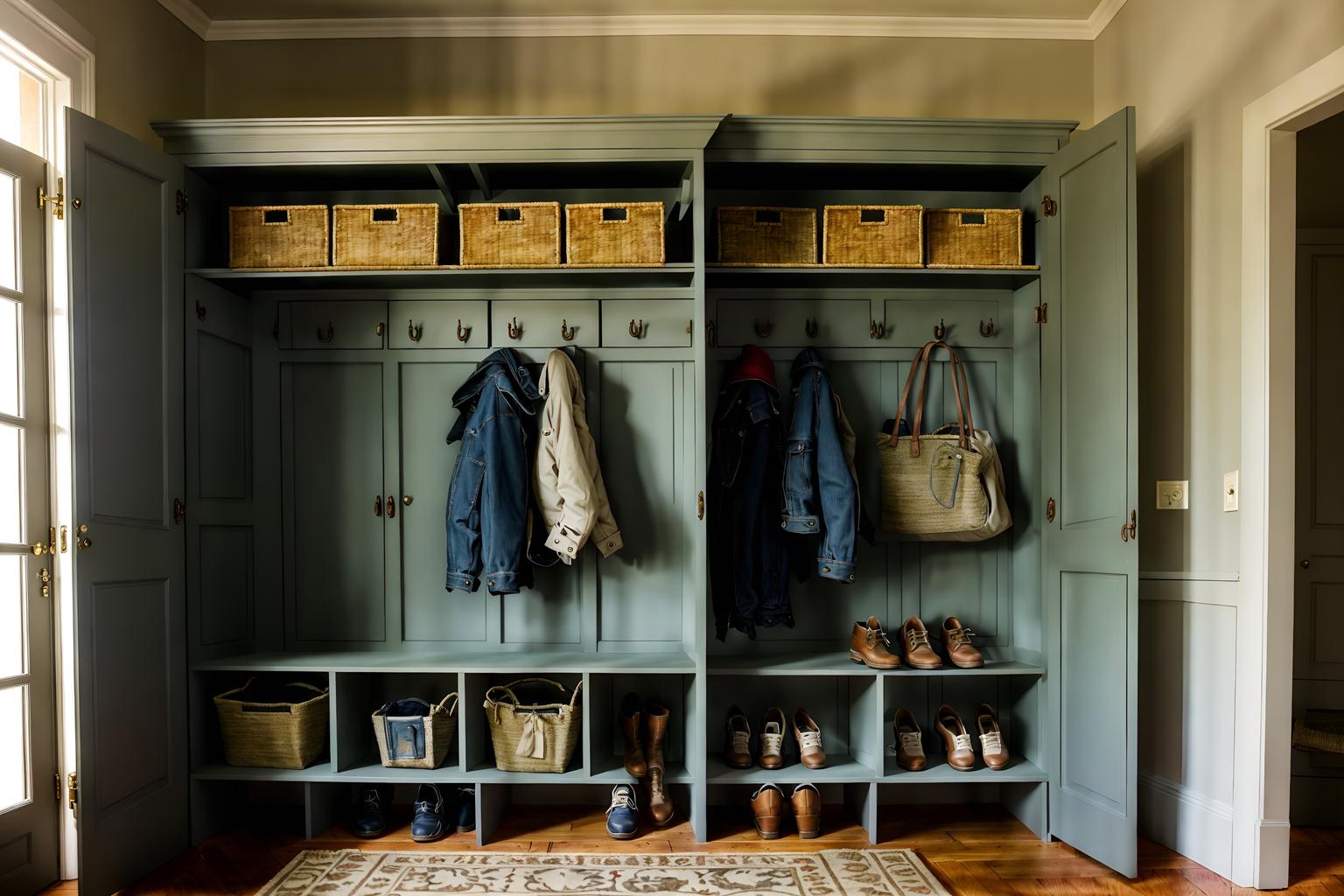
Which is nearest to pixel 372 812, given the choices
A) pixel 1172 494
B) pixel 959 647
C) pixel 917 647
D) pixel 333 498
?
pixel 333 498

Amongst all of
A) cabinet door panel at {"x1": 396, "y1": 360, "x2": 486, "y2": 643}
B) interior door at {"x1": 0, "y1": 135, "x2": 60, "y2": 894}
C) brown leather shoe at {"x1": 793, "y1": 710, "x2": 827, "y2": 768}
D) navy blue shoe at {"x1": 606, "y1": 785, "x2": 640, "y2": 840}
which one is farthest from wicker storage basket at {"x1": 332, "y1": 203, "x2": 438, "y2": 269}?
brown leather shoe at {"x1": 793, "y1": 710, "x2": 827, "y2": 768}

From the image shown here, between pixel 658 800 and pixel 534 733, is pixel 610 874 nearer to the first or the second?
pixel 658 800

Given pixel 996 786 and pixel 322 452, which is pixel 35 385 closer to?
pixel 322 452

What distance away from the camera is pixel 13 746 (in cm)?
262

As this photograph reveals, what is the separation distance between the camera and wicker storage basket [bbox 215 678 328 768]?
3.02 metres

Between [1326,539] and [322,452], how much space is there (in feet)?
11.2

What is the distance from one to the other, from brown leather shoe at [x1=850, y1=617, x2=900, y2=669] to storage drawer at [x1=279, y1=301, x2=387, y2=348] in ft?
6.28

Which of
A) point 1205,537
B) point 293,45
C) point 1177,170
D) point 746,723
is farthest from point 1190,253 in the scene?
point 293,45

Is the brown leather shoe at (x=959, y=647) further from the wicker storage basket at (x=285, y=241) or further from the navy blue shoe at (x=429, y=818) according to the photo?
the wicker storage basket at (x=285, y=241)

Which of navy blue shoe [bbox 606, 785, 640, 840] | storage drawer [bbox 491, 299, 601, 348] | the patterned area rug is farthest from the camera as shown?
storage drawer [bbox 491, 299, 601, 348]

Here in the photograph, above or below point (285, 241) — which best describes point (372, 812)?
below

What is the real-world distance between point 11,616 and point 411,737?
1.16m

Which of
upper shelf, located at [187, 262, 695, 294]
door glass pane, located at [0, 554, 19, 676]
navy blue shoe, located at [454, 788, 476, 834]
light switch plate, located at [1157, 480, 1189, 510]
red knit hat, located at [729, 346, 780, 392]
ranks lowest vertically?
navy blue shoe, located at [454, 788, 476, 834]

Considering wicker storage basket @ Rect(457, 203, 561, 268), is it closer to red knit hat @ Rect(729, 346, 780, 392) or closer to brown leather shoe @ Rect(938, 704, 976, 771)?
red knit hat @ Rect(729, 346, 780, 392)
